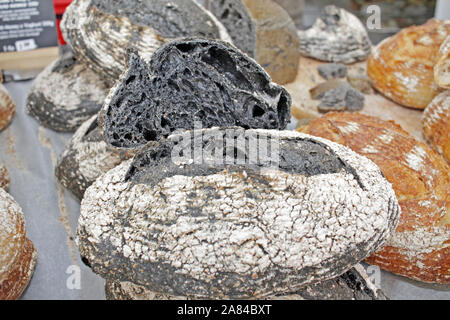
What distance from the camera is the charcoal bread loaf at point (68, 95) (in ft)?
6.96

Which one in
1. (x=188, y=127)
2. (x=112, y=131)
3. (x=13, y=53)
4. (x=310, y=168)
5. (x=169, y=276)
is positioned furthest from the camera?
(x=13, y=53)

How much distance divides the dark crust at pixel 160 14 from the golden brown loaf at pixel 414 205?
2.79 feet

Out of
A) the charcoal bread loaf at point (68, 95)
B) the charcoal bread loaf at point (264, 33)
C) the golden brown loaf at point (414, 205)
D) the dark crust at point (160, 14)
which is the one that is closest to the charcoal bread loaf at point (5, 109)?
the charcoal bread loaf at point (68, 95)

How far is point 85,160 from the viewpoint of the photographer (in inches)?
67.8

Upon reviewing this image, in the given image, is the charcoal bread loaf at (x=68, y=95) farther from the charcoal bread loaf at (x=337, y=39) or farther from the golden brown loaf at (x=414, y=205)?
the charcoal bread loaf at (x=337, y=39)

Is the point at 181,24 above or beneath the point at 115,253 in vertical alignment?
above

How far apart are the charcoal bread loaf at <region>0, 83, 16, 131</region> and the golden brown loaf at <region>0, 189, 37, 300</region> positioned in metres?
0.89

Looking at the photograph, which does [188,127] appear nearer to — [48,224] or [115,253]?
[115,253]

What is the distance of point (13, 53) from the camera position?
255 centimetres

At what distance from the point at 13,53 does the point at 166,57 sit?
5.63 feet


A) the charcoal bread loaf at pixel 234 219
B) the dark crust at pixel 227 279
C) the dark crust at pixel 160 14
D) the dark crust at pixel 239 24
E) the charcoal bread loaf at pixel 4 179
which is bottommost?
the charcoal bread loaf at pixel 4 179

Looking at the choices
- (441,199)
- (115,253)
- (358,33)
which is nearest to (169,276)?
(115,253)

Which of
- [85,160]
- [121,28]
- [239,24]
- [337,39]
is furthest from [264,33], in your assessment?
[85,160]

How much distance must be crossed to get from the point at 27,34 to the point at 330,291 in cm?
228
